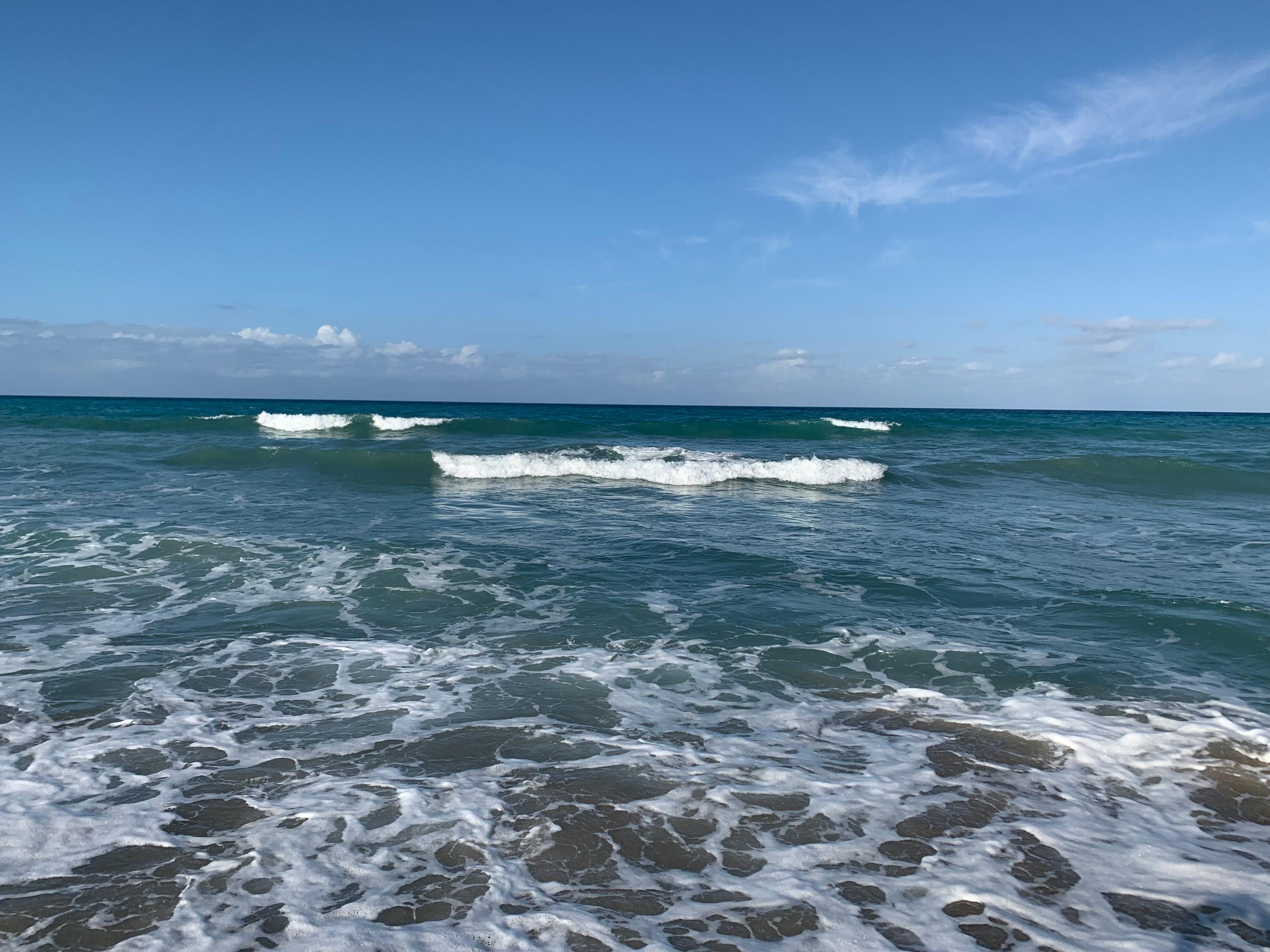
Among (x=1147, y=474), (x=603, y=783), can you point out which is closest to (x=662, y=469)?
(x=1147, y=474)

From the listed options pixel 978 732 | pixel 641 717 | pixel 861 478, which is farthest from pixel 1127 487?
pixel 641 717

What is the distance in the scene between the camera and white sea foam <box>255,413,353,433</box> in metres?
34.1

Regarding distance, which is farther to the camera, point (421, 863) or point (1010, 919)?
point (421, 863)

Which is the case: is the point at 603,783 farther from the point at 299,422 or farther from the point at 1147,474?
the point at 299,422

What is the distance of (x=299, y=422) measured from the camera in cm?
3503

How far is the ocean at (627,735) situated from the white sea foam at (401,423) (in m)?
23.2

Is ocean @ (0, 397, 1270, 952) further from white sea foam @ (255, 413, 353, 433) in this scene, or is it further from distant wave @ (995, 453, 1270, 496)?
white sea foam @ (255, 413, 353, 433)

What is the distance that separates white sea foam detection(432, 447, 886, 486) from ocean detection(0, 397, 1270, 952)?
616 centimetres

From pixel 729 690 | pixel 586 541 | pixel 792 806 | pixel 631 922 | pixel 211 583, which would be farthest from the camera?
pixel 586 541

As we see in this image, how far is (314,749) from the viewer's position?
4332mm

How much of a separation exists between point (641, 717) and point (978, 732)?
215 cm

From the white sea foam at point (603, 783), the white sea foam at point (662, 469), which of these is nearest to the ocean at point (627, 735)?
the white sea foam at point (603, 783)

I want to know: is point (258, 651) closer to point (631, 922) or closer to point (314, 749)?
point (314, 749)

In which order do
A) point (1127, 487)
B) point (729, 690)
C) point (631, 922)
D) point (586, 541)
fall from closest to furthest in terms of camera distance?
point (631, 922)
point (729, 690)
point (586, 541)
point (1127, 487)
